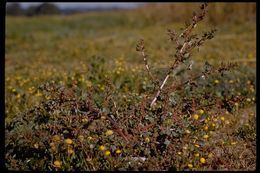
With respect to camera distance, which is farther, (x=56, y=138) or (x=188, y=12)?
(x=188, y=12)

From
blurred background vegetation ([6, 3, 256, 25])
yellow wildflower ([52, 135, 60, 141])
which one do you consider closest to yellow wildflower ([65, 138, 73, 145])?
yellow wildflower ([52, 135, 60, 141])

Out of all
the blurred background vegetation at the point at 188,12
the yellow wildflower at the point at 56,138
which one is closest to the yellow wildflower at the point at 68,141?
the yellow wildflower at the point at 56,138

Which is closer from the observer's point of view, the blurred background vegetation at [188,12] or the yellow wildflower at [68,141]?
the yellow wildflower at [68,141]

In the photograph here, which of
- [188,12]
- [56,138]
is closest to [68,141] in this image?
[56,138]

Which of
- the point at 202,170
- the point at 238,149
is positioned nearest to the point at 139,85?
the point at 238,149

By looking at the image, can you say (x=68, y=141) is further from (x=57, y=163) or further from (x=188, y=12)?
(x=188, y=12)

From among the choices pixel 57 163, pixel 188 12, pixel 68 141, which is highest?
pixel 188 12

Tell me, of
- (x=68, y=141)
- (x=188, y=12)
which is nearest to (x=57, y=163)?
(x=68, y=141)

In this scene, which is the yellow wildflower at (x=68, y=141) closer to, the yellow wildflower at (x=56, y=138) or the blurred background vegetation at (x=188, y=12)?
the yellow wildflower at (x=56, y=138)

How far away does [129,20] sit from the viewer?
23.7 meters

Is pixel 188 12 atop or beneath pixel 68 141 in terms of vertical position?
atop

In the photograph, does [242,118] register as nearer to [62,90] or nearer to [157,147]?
[157,147]

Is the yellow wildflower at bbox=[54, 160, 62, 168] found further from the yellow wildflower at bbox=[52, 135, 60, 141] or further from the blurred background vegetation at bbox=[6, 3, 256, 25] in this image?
the blurred background vegetation at bbox=[6, 3, 256, 25]

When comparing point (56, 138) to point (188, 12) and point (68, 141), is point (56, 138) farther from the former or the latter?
point (188, 12)
